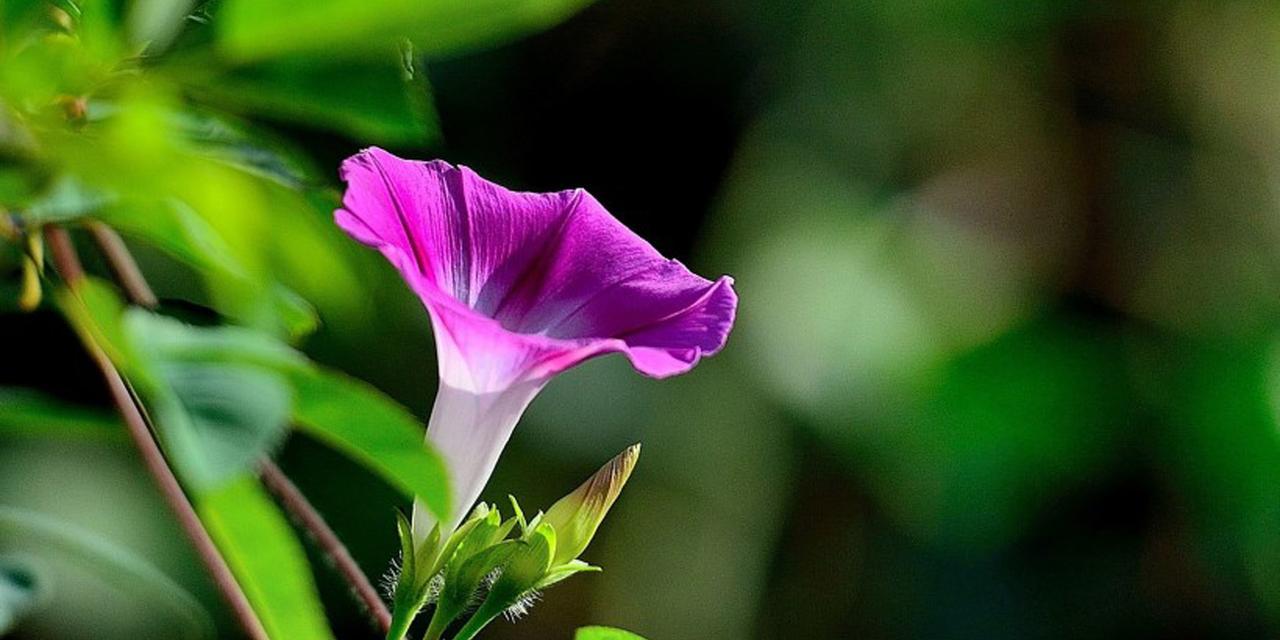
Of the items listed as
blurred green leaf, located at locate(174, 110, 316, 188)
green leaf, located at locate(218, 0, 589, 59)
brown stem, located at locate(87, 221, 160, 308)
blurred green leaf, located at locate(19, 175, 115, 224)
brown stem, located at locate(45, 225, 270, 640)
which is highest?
green leaf, located at locate(218, 0, 589, 59)

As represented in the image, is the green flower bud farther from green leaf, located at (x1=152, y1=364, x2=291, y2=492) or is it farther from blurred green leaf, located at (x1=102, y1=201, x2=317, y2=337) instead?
green leaf, located at (x1=152, y1=364, x2=291, y2=492)

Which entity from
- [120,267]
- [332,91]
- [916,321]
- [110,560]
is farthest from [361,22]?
[916,321]

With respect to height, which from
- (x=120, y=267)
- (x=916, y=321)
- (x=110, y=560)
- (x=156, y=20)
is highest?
(x=156, y=20)

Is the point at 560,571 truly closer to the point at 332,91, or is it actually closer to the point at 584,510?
the point at 584,510

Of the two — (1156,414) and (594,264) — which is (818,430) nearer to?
(1156,414)

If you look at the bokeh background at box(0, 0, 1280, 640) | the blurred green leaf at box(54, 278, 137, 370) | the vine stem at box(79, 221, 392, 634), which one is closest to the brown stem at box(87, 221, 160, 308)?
the vine stem at box(79, 221, 392, 634)

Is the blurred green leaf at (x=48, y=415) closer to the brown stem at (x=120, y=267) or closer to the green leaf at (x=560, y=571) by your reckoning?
the brown stem at (x=120, y=267)
